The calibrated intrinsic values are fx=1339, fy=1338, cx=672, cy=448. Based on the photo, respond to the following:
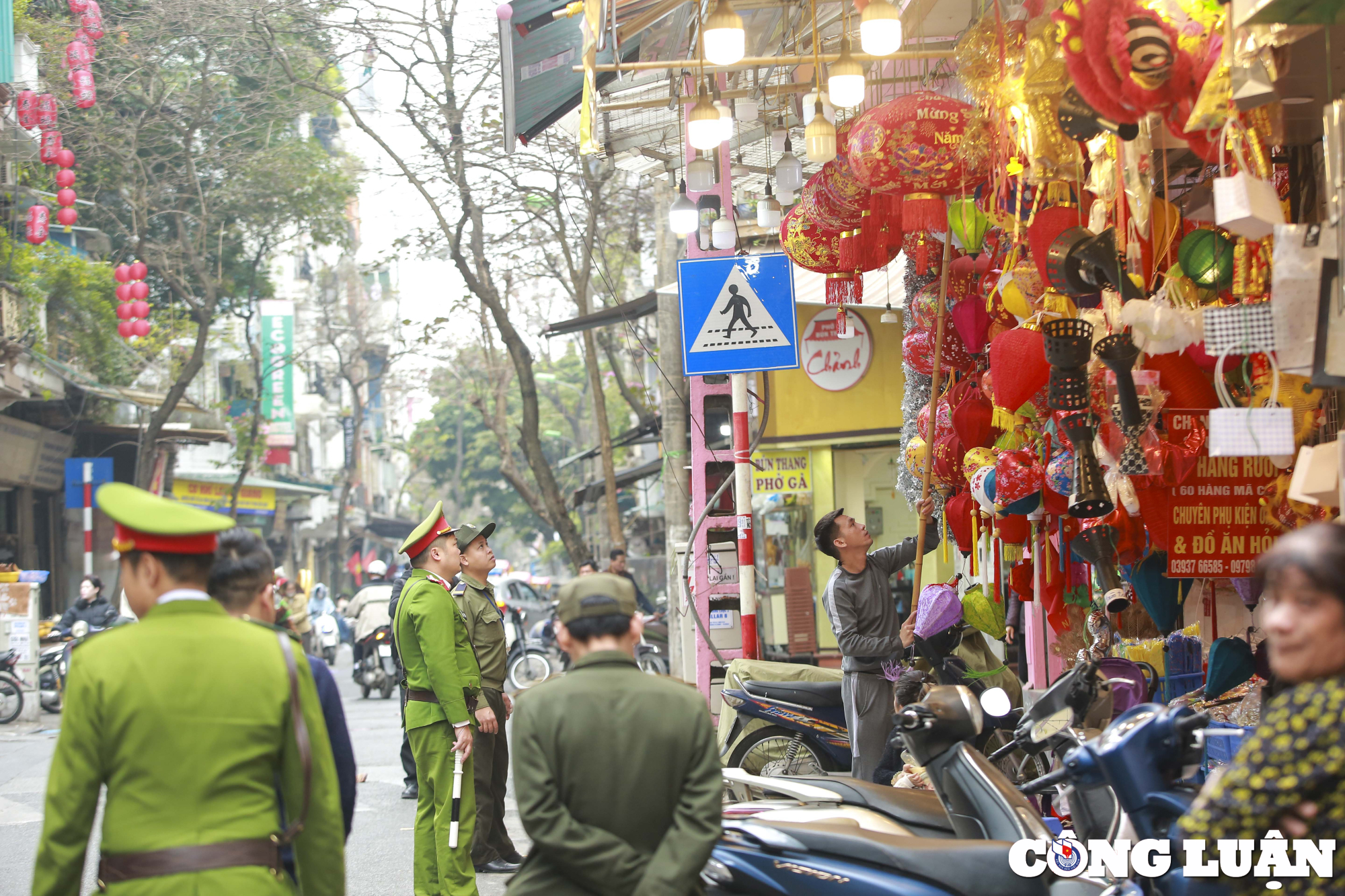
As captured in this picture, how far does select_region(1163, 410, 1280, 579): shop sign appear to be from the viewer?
5.39 metres

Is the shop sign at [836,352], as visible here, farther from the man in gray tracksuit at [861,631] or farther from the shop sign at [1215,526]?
the shop sign at [1215,526]

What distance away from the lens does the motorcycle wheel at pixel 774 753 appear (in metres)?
8.10

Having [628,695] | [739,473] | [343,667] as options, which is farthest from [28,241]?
[628,695]

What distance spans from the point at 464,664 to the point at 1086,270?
3.62 m

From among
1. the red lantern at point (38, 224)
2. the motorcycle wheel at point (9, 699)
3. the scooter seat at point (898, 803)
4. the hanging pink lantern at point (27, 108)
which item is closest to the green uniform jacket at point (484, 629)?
the scooter seat at point (898, 803)

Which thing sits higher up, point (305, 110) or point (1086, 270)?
point (305, 110)

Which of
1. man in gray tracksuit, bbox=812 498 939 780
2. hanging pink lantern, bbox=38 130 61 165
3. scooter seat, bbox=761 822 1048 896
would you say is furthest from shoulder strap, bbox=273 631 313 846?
hanging pink lantern, bbox=38 130 61 165

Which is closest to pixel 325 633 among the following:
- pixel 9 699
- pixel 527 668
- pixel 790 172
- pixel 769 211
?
pixel 527 668

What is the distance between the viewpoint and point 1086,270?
17.4 ft

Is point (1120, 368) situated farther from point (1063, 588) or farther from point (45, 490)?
point (45, 490)

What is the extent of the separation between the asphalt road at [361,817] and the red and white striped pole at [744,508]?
220cm

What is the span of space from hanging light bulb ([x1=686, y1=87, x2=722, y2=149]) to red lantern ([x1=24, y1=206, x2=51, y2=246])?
14839 millimetres

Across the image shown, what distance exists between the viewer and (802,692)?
8031 millimetres

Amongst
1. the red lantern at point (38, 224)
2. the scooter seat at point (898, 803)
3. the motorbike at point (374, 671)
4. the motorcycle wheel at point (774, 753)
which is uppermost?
the red lantern at point (38, 224)
